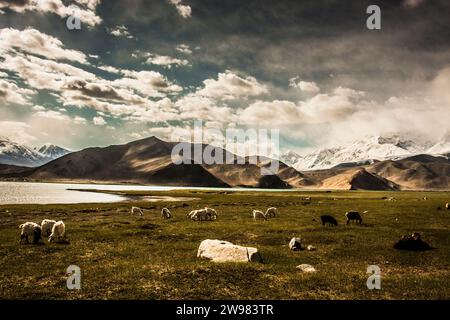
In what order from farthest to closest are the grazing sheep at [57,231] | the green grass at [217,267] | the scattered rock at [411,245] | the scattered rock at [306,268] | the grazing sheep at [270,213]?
1. the grazing sheep at [270,213]
2. the grazing sheep at [57,231]
3. the scattered rock at [411,245]
4. the scattered rock at [306,268]
5. the green grass at [217,267]

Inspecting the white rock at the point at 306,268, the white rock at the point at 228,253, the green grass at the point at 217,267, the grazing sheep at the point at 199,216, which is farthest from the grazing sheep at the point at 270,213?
the white rock at the point at 306,268

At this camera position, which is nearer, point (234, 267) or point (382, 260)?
point (234, 267)

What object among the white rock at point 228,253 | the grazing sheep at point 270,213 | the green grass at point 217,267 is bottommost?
the grazing sheep at point 270,213

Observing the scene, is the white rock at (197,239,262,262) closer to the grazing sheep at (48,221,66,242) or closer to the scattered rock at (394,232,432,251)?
the scattered rock at (394,232,432,251)

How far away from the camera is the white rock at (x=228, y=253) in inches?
886

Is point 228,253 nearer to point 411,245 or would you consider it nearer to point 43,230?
point 411,245

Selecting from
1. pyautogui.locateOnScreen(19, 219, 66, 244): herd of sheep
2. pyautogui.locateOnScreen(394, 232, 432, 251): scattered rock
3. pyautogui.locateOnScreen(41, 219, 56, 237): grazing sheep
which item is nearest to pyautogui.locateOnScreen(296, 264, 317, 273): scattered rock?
pyautogui.locateOnScreen(394, 232, 432, 251): scattered rock

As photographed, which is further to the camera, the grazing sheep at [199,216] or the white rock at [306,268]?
the grazing sheep at [199,216]

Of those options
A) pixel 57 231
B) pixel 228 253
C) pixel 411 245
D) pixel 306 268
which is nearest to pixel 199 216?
pixel 57 231

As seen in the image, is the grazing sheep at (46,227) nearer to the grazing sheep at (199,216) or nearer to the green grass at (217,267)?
the green grass at (217,267)
